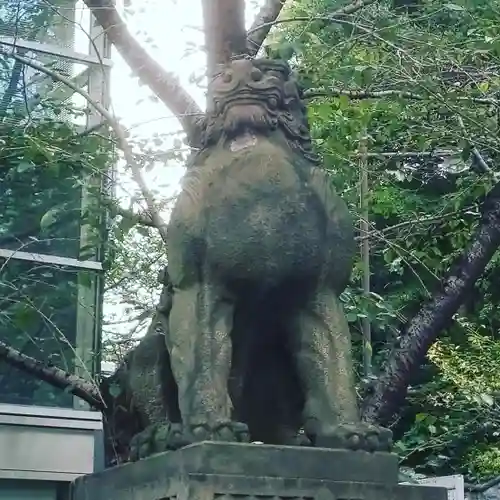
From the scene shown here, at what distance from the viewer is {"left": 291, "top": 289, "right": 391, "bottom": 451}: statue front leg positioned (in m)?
3.84

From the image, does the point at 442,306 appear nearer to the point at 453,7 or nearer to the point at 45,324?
the point at 453,7

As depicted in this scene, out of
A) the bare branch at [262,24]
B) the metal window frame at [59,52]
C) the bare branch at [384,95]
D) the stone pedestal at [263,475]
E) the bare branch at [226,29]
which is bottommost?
the stone pedestal at [263,475]

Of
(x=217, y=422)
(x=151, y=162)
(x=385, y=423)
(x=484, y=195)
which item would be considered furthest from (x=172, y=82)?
(x=217, y=422)

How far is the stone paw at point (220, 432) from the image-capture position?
3.65 m

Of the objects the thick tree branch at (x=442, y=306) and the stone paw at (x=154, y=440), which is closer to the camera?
the stone paw at (x=154, y=440)

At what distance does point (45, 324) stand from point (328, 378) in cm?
406

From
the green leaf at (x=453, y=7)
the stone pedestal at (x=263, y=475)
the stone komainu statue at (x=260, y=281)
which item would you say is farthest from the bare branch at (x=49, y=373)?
the green leaf at (x=453, y=7)

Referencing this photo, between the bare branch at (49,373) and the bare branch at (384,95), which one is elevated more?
the bare branch at (384,95)

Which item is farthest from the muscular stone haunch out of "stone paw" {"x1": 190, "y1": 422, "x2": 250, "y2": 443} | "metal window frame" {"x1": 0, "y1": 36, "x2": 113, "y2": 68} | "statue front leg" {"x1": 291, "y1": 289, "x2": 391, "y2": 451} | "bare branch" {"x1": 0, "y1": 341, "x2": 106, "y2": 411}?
"metal window frame" {"x1": 0, "y1": 36, "x2": 113, "y2": 68}

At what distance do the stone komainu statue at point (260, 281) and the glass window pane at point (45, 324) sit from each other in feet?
10.2

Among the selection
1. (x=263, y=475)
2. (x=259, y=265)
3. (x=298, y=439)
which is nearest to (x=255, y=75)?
(x=259, y=265)

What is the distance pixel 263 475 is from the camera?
141 inches

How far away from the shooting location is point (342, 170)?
289 inches

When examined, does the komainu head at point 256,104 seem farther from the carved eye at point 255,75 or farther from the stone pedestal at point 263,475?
the stone pedestal at point 263,475
